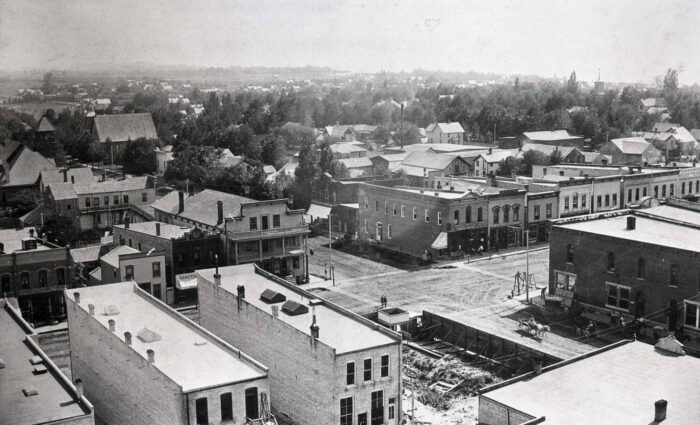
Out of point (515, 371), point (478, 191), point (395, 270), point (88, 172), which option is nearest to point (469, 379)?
point (515, 371)

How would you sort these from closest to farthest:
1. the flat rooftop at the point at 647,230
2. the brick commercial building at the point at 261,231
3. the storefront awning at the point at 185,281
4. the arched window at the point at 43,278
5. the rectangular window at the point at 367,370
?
the rectangular window at the point at 367,370, the flat rooftop at the point at 647,230, the arched window at the point at 43,278, the storefront awning at the point at 185,281, the brick commercial building at the point at 261,231

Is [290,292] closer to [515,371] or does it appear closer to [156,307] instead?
[156,307]

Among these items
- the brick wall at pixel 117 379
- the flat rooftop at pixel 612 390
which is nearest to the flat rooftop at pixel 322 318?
the flat rooftop at pixel 612 390

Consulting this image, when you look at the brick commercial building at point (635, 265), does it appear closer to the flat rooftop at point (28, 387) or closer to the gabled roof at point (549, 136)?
the flat rooftop at point (28, 387)

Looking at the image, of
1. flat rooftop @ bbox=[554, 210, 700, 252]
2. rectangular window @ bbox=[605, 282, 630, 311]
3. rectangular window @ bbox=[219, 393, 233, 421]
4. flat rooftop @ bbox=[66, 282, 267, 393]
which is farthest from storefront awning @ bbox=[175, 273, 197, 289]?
rectangular window @ bbox=[605, 282, 630, 311]

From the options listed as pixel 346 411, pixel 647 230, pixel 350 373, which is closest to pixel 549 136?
pixel 647 230

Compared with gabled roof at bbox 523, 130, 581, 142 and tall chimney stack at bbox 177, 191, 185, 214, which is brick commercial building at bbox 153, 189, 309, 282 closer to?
tall chimney stack at bbox 177, 191, 185, 214

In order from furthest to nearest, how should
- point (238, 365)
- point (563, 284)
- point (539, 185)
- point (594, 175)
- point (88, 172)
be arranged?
point (88, 172)
point (594, 175)
point (539, 185)
point (563, 284)
point (238, 365)
